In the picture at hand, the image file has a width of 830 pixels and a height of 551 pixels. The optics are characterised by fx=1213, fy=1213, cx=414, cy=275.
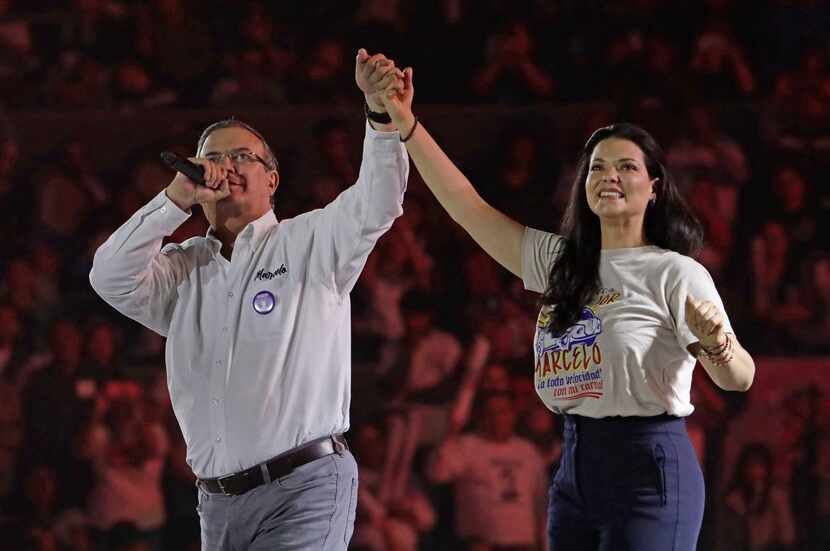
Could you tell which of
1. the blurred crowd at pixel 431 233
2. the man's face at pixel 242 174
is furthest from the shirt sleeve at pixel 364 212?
the blurred crowd at pixel 431 233

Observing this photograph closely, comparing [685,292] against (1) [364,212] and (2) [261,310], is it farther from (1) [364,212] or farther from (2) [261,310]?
(2) [261,310]

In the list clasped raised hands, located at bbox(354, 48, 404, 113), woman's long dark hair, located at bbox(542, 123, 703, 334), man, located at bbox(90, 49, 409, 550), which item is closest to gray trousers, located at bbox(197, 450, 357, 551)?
man, located at bbox(90, 49, 409, 550)

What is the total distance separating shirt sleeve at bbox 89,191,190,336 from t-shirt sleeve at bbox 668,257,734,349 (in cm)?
118

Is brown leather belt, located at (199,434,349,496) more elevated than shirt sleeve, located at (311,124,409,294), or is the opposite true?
shirt sleeve, located at (311,124,409,294)

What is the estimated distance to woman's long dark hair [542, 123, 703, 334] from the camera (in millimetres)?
2775

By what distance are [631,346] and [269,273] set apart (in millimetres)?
898

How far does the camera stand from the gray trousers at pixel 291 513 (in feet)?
9.12

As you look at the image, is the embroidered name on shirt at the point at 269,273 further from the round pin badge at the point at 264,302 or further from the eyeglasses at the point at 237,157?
the eyeglasses at the point at 237,157

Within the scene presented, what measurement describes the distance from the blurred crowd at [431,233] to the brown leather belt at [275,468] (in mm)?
2977

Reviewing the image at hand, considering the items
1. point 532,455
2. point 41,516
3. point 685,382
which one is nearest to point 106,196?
point 41,516

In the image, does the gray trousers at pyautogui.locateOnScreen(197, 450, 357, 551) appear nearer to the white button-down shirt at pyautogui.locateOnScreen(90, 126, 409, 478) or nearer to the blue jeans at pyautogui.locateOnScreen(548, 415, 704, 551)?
the white button-down shirt at pyautogui.locateOnScreen(90, 126, 409, 478)

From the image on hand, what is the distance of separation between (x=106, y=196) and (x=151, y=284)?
3914mm

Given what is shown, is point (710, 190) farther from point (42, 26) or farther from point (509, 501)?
point (42, 26)

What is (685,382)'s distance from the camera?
2.67m
